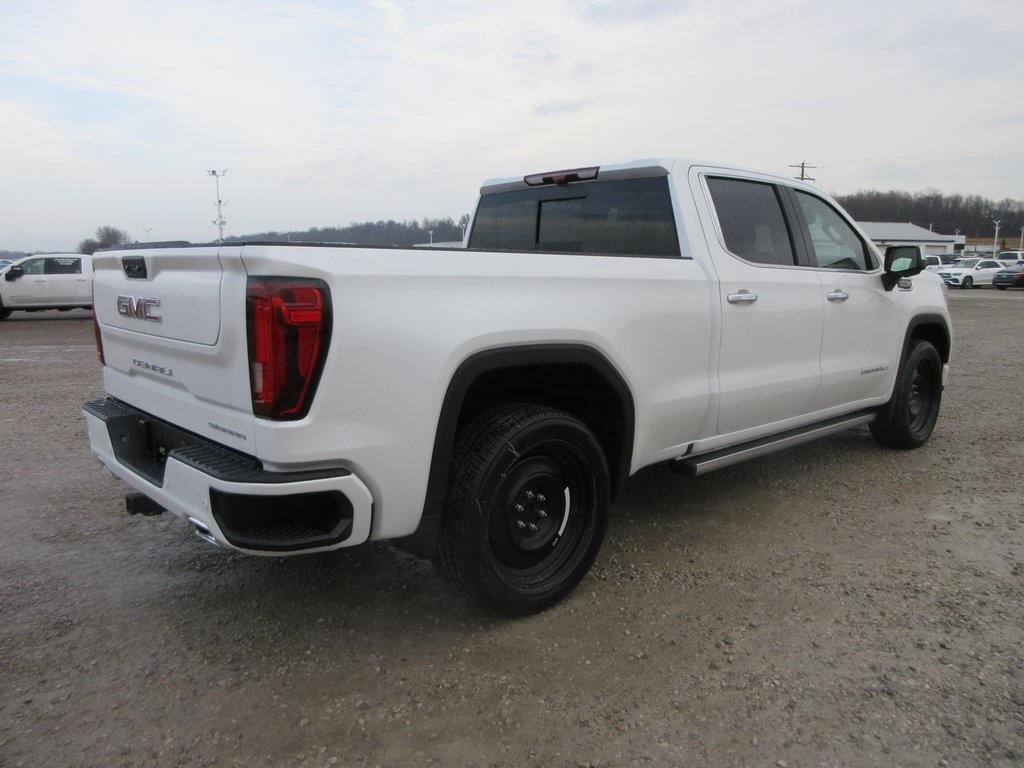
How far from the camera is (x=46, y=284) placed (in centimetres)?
1855

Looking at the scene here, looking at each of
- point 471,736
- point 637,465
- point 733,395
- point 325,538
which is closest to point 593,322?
point 637,465

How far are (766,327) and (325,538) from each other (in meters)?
2.58

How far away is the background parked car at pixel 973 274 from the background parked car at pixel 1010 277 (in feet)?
3.66

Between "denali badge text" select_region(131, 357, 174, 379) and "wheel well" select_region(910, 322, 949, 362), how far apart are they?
4987 mm

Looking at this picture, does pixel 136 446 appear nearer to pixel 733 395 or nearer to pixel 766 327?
pixel 733 395

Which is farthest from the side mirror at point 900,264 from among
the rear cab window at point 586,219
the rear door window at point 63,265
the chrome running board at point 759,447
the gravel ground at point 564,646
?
the rear door window at point 63,265

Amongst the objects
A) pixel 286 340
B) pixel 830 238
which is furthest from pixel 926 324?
pixel 286 340

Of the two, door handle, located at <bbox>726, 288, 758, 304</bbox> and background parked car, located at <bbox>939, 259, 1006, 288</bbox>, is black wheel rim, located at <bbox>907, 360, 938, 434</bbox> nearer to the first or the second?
door handle, located at <bbox>726, 288, 758, 304</bbox>

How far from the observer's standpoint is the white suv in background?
18312 mm

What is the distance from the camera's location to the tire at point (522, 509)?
2.84 m

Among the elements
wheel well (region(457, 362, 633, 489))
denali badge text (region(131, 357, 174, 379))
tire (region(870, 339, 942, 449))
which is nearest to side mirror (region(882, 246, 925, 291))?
Answer: tire (region(870, 339, 942, 449))

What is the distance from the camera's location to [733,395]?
12.6 feet

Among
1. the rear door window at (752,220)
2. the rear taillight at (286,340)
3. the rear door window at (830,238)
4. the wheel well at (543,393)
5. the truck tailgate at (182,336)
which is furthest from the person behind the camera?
the rear door window at (830,238)

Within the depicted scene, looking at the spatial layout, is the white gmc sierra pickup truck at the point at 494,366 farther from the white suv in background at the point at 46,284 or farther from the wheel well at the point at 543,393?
the white suv in background at the point at 46,284
